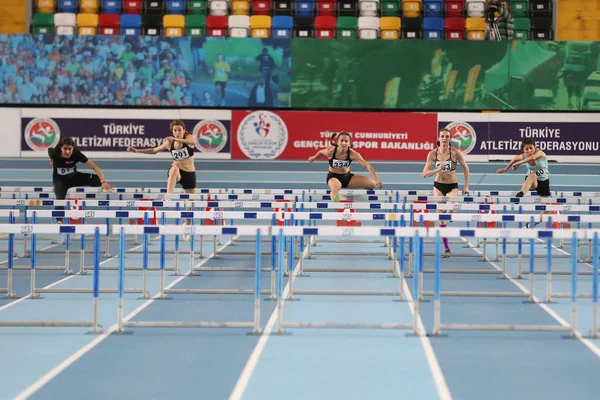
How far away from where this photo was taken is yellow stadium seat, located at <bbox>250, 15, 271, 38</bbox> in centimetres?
2283

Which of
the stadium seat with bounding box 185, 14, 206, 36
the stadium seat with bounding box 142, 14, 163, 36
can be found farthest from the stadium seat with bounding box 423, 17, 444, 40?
the stadium seat with bounding box 142, 14, 163, 36

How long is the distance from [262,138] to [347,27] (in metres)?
3.94

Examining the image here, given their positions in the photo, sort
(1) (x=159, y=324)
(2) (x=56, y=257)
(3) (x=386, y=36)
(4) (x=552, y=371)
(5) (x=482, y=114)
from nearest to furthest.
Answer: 1. (4) (x=552, y=371)
2. (1) (x=159, y=324)
3. (2) (x=56, y=257)
4. (5) (x=482, y=114)
5. (3) (x=386, y=36)

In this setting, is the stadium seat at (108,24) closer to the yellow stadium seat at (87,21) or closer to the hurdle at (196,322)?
the yellow stadium seat at (87,21)

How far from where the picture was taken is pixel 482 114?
20.9 metres

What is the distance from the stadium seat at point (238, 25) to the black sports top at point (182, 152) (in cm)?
942

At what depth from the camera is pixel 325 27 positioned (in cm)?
2281

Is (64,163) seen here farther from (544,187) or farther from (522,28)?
(522,28)

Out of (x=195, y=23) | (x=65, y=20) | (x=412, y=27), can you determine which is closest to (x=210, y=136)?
(x=195, y=23)

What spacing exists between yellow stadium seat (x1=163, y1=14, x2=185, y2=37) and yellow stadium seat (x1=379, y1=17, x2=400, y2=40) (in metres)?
4.98

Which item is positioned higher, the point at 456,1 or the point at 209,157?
the point at 456,1

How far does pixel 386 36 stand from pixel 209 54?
4518 mm

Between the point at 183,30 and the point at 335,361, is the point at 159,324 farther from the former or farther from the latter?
the point at 183,30

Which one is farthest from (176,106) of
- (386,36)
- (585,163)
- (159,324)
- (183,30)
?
(159,324)
